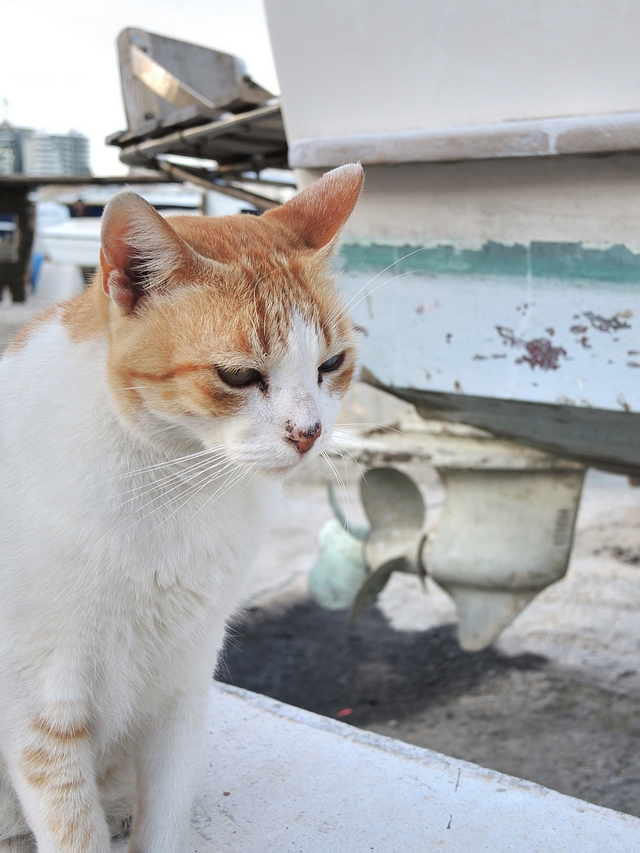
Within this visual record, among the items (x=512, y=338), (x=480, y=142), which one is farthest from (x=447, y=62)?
(x=512, y=338)

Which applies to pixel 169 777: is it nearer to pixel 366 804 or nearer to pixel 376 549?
pixel 366 804

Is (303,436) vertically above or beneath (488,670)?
above

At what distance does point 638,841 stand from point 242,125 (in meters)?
2.21

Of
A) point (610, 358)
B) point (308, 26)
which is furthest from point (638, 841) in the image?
point (308, 26)

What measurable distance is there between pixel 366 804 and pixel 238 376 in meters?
0.89

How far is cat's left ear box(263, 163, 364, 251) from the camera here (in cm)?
122

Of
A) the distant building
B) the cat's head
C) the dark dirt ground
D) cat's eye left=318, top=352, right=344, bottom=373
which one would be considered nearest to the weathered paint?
cat's eye left=318, top=352, right=344, bottom=373

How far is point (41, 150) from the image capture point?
665 cm

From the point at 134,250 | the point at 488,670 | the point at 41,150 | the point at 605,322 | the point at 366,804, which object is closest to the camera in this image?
the point at 134,250

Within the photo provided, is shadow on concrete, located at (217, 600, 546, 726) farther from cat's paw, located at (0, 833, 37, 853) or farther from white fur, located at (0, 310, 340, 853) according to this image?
white fur, located at (0, 310, 340, 853)

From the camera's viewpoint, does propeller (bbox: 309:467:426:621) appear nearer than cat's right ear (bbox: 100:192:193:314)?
No

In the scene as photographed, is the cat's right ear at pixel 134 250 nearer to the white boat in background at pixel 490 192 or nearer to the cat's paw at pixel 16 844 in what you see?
the white boat in background at pixel 490 192

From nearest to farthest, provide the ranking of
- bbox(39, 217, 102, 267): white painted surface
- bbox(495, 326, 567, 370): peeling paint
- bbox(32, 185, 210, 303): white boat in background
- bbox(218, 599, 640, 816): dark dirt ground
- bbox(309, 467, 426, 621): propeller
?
bbox(495, 326, 567, 370): peeling paint
bbox(218, 599, 640, 816): dark dirt ground
bbox(309, 467, 426, 621): propeller
bbox(32, 185, 210, 303): white boat in background
bbox(39, 217, 102, 267): white painted surface

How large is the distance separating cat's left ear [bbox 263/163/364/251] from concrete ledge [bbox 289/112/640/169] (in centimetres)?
63
